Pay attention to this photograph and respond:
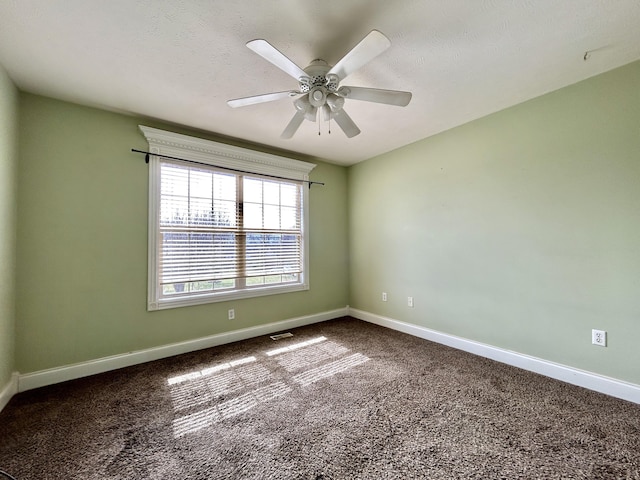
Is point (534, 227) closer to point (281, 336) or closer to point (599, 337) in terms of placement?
point (599, 337)

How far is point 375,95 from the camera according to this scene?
1.81 meters

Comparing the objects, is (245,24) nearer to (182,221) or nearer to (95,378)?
(182,221)

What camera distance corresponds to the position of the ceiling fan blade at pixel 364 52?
132cm

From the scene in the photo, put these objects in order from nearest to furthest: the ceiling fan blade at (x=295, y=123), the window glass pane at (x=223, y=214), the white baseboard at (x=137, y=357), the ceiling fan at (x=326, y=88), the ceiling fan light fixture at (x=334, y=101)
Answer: the ceiling fan at (x=326, y=88), the ceiling fan light fixture at (x=334, y=101), the ceiling fan blade at (x=295, y=123), the white baseboard at (x=137, y=357), the window glass pane at (x=223, y=214)

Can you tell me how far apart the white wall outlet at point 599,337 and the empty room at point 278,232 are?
2 cm

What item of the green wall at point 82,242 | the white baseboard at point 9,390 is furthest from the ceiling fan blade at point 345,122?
the white baseboard at point 9,390

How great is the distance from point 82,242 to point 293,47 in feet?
8.17

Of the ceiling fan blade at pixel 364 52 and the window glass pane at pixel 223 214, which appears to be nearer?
the ceiling fan blade at pixel 364 52

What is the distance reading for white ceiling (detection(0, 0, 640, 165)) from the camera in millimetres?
1500

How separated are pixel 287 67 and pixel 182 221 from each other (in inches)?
81.2

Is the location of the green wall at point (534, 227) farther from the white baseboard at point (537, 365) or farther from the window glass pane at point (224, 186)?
the window glass pane at point (224, 186)

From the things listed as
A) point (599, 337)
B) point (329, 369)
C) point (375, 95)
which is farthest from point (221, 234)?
point (599, 337)

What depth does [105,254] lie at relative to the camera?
2533 millimetres

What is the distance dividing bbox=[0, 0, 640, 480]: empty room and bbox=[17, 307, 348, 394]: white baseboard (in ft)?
0.06
